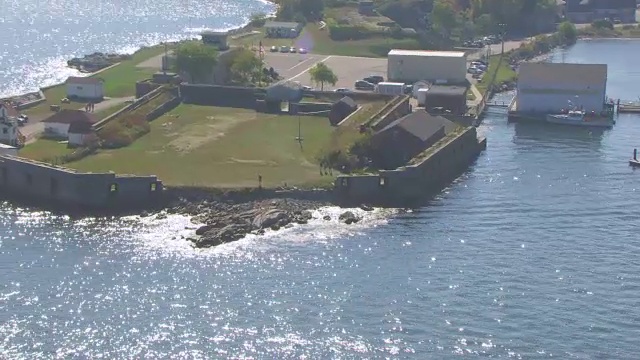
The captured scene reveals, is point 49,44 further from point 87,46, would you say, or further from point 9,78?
point 9,78

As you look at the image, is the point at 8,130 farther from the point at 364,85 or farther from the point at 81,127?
the point at 364,85

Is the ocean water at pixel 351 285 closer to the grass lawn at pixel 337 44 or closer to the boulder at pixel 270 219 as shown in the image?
the boulder at pixel 270 219

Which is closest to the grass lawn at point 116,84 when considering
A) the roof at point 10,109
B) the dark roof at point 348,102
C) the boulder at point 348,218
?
the roof at point 10,109

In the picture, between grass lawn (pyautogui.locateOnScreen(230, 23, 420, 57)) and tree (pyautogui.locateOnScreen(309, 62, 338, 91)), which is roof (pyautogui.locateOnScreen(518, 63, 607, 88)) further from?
grass lawn (pyautogui.locateOnScreen(230, 23, 420, 57))

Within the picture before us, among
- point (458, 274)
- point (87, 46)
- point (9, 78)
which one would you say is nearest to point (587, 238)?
point (458, 274)

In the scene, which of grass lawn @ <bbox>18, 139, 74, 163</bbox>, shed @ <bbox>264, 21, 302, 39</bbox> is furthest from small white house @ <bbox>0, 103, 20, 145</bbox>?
shed @ <bbox>264, 21, 302, 39</bbox>

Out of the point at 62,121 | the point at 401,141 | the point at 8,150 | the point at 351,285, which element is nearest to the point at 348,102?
the point at 401,141
